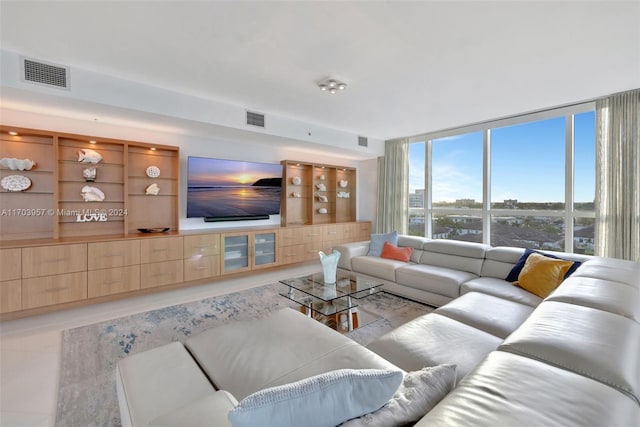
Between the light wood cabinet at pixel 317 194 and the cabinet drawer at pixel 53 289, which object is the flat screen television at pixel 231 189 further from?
the cabinet drawer at pixel 53 289

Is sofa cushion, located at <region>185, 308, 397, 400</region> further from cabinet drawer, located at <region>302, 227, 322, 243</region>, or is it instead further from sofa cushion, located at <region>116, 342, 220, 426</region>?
cabinet drawer, located at <region>302, 227, 322, 243</region>

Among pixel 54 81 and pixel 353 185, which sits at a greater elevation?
pixel 54 81

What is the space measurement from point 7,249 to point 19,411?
1.83m

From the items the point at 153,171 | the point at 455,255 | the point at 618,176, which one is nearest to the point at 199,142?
the point at 153,171

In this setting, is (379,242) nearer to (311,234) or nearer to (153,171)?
(311,234)

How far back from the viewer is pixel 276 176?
505cm

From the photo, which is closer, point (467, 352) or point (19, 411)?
point (467, 352)

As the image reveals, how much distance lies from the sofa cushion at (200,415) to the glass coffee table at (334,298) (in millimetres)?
1719

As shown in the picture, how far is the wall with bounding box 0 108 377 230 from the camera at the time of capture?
3.29m

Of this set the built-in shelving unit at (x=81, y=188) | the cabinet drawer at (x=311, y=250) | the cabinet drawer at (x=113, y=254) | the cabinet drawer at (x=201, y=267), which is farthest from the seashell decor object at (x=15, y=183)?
the cabinet drawer at (x=311, y=250)

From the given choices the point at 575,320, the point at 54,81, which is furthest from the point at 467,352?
the point at 54,81

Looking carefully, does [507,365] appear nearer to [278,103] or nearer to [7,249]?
[278,103]

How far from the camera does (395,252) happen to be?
3990 mm

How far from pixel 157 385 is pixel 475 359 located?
1552mm
